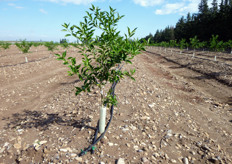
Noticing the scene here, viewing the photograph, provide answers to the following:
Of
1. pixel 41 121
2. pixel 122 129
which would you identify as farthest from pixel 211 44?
pixel 41 121

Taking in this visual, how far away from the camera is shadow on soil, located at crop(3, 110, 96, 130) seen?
5327mm

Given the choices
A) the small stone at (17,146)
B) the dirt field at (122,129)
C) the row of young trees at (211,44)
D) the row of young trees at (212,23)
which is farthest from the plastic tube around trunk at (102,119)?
the row of young trees at (212,23)

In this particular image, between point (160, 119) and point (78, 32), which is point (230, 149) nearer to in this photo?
point (160, 119)

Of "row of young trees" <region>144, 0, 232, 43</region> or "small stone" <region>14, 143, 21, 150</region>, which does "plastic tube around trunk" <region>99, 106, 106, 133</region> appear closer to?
"small stone" <region>14, 143, 21, 150</region>

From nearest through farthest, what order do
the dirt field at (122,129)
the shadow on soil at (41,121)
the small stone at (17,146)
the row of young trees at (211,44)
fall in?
the dirt field at (122,129) → the small stone at (17,146) → the shadow on soil at (41,121) → the row of young trees at (211,44)

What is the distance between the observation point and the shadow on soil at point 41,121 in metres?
5.33

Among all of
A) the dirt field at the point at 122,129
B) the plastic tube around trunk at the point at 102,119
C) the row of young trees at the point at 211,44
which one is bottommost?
the dirt field at the point at 122,129

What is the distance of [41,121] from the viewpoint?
5.79m

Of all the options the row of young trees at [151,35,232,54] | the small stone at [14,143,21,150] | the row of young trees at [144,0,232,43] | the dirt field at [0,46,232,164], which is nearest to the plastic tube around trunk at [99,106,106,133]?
the dirt field at [0,46,232,164]

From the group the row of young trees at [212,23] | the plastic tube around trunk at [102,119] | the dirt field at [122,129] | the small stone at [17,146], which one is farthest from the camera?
the row of young trees at [212,23]

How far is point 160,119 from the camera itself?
6.04 meters

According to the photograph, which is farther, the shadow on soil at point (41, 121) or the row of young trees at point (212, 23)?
the row of young trees at point (212, 23)

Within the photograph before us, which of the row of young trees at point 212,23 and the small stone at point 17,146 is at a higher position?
the row of young trees at point 212,23

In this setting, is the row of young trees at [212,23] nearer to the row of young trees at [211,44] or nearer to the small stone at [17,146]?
the row of young trees at [211,44]
